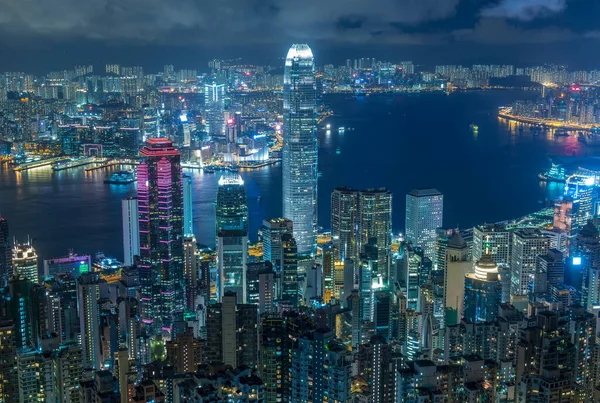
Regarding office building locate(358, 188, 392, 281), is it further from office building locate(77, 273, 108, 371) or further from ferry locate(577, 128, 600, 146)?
ferry locate(577, 128, 600, 146)

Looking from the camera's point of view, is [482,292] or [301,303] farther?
[301,303]

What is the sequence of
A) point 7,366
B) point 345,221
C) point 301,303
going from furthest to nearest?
point 345,221
point 301,303
point 7,366

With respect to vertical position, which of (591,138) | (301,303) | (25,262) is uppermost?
(591,138)

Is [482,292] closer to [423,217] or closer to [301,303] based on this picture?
[301,303]

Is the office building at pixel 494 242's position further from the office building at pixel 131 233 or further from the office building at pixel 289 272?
the office building at pixel 131 233

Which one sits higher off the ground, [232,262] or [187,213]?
[187,213]

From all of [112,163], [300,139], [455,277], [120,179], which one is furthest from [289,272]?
[112,163]

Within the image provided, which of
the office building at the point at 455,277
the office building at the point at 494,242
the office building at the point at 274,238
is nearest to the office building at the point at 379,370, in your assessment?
the office building at the point at 455,277
